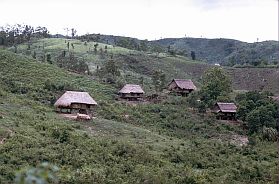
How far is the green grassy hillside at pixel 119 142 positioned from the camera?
23.8 m


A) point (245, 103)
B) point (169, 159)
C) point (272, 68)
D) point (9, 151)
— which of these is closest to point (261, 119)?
point (245, 103)

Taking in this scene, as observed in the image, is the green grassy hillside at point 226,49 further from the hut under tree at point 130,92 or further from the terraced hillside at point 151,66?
the hut under tree at point 130,92

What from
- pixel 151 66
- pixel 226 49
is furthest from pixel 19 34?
pixel 226 49

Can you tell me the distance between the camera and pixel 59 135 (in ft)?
92.9

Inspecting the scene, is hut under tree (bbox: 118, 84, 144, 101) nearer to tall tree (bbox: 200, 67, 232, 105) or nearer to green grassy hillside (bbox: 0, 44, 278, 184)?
green grassy hillside (bbox: 0, 44, 278, 184)

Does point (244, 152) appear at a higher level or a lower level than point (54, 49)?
lower

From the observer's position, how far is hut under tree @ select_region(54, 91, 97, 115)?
3747 cm

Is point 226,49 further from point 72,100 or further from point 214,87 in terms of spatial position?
point 72,100

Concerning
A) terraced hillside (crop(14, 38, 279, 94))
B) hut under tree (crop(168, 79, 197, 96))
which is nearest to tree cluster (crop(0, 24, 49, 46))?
terraced hillside (crop(14, 38, 279, 94))

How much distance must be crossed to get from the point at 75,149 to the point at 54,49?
5599 centimetres

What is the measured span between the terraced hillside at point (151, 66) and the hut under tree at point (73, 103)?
2652 cm

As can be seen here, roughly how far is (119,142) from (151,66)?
158 ft

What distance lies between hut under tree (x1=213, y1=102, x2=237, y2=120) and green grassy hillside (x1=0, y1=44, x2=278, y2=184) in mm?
1671

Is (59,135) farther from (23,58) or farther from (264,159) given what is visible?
(23,58)
